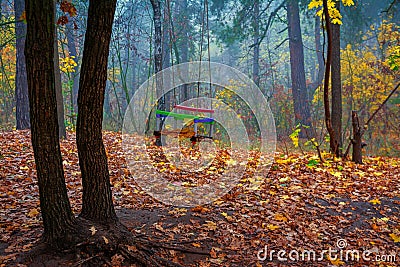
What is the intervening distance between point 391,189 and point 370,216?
1263 mm

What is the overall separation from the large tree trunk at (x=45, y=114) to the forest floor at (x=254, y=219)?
1.21ft

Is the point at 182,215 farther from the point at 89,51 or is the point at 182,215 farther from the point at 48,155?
the point at 89,51

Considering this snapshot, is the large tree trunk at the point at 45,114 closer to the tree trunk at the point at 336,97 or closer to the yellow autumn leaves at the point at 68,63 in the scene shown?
the tree trunk at the point at 336,97

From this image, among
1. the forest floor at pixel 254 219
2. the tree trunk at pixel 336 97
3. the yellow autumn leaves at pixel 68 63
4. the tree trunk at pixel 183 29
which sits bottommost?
the forest floor at pixel 254 219

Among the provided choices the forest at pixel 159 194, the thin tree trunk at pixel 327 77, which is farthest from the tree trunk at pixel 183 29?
the thin tree trunk at pixel 327 77

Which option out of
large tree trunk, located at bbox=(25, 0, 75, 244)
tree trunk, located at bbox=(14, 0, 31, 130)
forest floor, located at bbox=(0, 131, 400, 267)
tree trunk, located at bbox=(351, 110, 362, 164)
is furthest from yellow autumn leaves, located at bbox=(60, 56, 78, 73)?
large tree trunk, located at bbox=(25, 0, 75, 244)

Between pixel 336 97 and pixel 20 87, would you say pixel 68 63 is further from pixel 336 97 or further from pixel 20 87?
pixel 336 97

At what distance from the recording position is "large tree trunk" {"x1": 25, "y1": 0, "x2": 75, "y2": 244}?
293 cm

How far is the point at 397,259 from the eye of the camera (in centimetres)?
385

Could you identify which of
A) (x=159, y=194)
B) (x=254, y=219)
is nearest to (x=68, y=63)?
(x=159, y=194)

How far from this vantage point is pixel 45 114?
2982mm

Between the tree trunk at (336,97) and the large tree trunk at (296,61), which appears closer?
the tree trunk at (336,97)

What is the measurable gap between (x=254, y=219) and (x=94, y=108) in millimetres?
2301

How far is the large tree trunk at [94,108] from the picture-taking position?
3.15m
